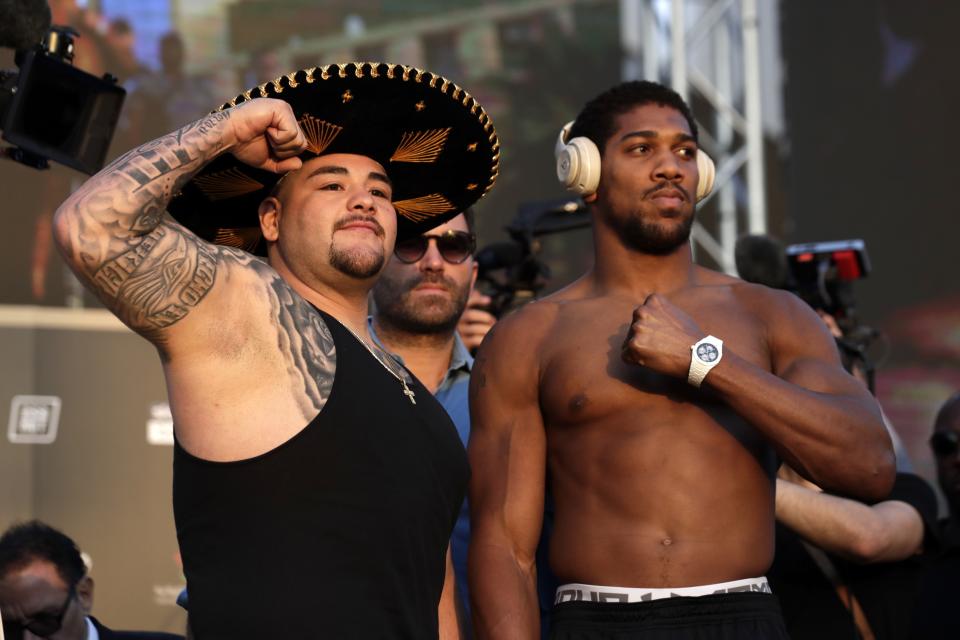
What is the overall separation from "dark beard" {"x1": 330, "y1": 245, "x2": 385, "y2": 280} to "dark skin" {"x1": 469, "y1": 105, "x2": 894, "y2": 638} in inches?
23.1

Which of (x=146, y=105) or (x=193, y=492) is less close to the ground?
(x=146, y=105)

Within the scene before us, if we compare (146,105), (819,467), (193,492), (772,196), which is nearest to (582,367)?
(819,467)

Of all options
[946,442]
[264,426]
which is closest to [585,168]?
[264,426]

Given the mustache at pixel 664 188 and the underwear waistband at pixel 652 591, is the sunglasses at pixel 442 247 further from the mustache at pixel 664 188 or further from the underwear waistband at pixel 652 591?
the underwear waistband at pixel 652 591

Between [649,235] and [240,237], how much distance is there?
0.97 metres

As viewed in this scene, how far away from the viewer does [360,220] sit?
8.96ft

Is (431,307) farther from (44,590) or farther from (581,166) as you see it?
(44,590)

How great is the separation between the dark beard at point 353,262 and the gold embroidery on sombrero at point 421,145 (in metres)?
0.42

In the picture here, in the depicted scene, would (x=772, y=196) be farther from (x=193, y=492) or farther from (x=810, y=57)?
(x=193, y=492)

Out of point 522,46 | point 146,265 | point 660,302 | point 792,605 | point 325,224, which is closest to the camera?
point 146,265

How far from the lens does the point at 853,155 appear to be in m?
6.84

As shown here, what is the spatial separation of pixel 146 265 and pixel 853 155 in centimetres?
533

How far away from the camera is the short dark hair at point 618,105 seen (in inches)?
131

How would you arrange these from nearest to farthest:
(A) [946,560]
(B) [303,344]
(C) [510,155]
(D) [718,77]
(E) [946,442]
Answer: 1. (B) [303,344]
2. (A) [946,560]
3. (E) [946,442]
4. (C) [510,155]
5. (D) [718,77]
